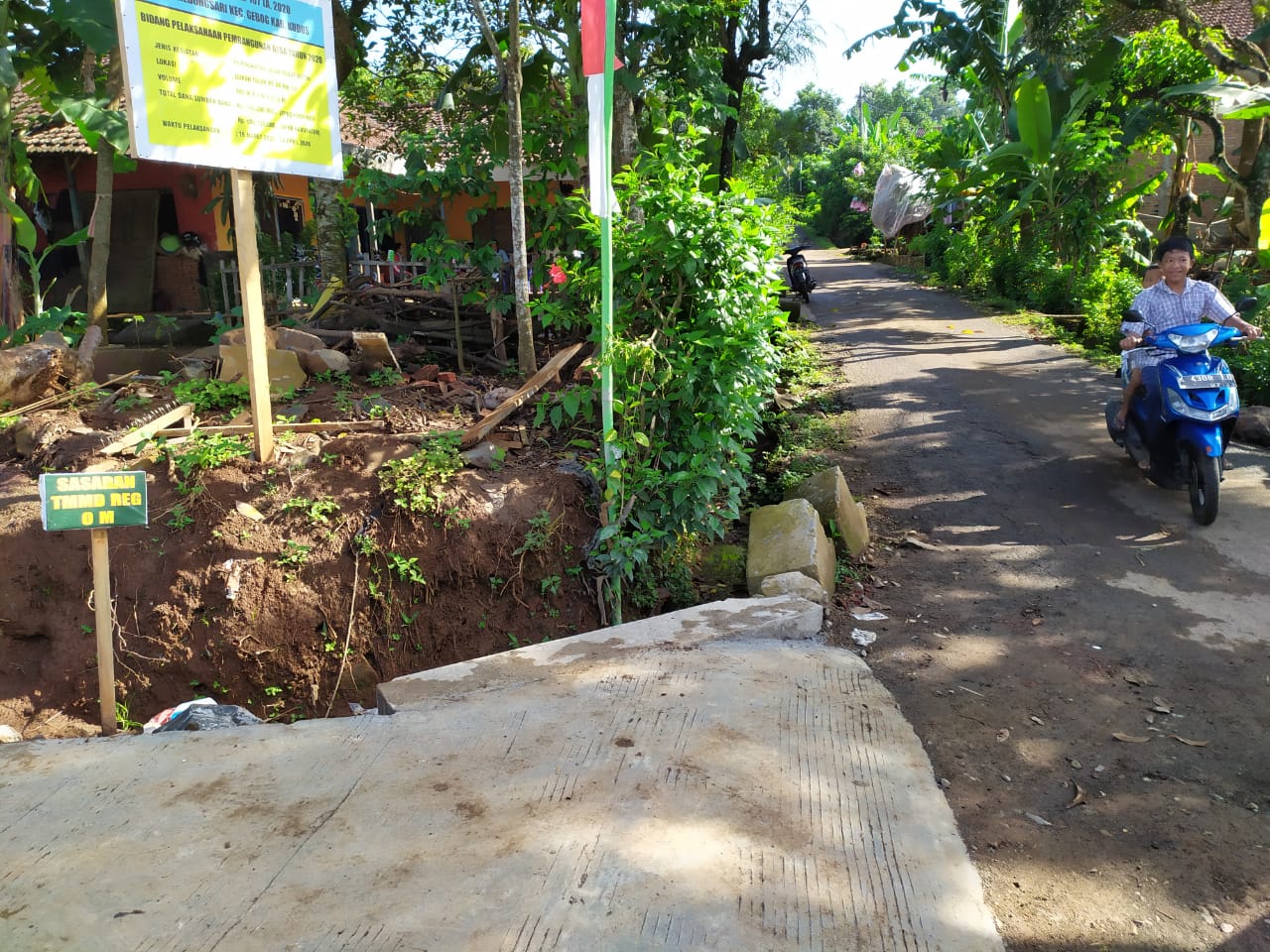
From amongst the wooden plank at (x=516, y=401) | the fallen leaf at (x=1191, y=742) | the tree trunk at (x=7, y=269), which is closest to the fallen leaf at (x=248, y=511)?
the wooden plank at (x=516, y=401)

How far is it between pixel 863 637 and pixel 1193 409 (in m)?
2.53

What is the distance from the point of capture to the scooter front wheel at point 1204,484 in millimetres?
5105

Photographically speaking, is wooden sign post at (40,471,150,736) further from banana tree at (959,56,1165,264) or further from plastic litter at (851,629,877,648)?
banana tree at (959,56,1165,264)

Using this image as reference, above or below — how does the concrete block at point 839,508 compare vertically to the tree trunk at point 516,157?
below

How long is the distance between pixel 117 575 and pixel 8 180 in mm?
4594

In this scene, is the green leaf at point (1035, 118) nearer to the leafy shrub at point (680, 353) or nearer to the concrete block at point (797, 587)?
the leafy shrub at point (680, 353)

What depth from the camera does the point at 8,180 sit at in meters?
7.32

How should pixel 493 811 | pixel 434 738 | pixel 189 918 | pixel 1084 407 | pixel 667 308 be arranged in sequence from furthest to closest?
pixel 1084 407 → pixel 667 308 → pixel 434 738 → pixel 493 811 → pixel 189 918

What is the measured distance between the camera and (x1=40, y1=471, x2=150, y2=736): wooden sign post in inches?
132

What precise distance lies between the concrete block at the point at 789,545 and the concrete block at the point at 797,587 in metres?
0.05

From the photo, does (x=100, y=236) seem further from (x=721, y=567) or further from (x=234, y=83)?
(x=721, y=567)

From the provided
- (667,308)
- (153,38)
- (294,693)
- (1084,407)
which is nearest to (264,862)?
(294,693)

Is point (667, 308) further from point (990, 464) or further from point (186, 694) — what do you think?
point (186, 694)

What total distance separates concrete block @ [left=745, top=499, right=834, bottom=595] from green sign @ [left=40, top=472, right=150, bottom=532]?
3052 millimetres
